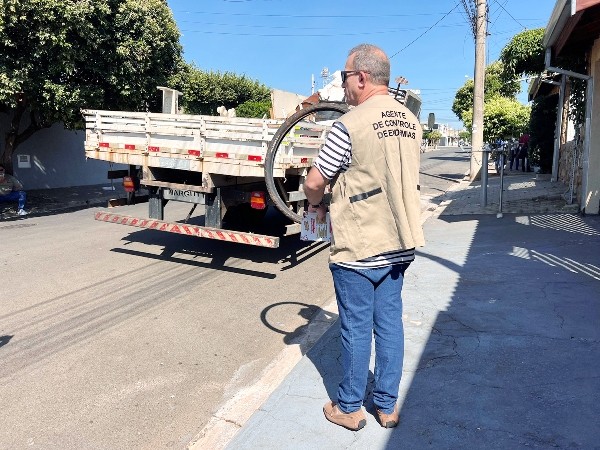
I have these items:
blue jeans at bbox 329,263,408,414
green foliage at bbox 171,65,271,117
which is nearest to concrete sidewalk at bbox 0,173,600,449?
blue jeans at bbox 329,263,408,414

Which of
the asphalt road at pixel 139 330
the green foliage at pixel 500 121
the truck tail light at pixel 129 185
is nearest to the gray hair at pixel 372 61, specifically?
the asphalt road at pixel 139 330

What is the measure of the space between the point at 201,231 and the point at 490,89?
3407 cm

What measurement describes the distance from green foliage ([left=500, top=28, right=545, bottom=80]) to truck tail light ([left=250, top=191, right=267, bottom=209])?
38.3ft

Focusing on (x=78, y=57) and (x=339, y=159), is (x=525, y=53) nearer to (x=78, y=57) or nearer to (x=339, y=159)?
(x=78, y=57)

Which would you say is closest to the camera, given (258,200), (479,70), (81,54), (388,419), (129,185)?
(388,419)

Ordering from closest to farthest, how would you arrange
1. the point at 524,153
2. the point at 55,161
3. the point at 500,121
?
the point at 55,161 → the point at 524,153 → the point at 500,121

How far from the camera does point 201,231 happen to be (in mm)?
6488

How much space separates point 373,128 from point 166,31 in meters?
14.0

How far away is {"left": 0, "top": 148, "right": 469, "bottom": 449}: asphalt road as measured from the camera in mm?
3379

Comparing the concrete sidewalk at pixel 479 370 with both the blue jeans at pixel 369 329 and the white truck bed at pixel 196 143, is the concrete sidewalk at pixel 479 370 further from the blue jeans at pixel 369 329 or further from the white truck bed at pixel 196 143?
the white truck bed at pixel 196 143

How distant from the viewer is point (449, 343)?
162 inches

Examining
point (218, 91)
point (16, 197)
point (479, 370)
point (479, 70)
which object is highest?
point (218, 91)

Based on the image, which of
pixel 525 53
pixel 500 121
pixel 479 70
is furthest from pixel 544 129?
pixel 525 53

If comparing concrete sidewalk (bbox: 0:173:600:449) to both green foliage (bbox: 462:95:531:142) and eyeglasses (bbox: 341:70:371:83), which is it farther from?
green foliage (bbox: 462:95:531:142)
